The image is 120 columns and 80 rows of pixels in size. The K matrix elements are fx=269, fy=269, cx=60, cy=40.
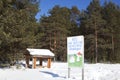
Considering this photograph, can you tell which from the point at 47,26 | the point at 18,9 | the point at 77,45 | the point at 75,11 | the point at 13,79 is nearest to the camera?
the point at 13,79

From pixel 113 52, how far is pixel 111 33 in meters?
4.23

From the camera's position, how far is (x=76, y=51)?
19.6 metres

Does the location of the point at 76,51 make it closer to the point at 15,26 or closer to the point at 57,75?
the point at 57,75

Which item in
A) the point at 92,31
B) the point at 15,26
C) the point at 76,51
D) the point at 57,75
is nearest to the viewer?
the point at 76,51

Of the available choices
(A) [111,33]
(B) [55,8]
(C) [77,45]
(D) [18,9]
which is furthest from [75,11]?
(C) [77,45]

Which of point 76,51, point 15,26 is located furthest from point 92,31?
point 76,51

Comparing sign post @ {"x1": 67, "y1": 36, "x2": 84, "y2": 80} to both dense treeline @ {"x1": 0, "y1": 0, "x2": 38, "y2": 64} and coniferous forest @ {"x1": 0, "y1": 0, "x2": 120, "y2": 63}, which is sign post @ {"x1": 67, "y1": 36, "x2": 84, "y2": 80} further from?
coniferous forest @ {"x1": 0, "y1": 0, "x2": 120, "y2": 63}

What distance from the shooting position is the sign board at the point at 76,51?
1909cm

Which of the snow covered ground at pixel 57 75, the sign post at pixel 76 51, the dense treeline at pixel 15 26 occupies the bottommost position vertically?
the snow covered ground at pixel 57 75

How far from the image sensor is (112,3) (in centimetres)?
6294

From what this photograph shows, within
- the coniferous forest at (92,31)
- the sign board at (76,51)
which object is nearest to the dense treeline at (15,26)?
the sign board at (76,51)

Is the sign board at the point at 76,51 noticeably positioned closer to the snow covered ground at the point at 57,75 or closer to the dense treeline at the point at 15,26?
the snow covered ground at the point at 57,75

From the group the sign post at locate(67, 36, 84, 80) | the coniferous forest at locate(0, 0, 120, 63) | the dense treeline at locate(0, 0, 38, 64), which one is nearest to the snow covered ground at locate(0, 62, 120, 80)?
the sign post at locate(67, 36, 84, 80)

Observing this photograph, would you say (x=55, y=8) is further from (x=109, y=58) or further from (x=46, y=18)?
(x=109, y=58)
